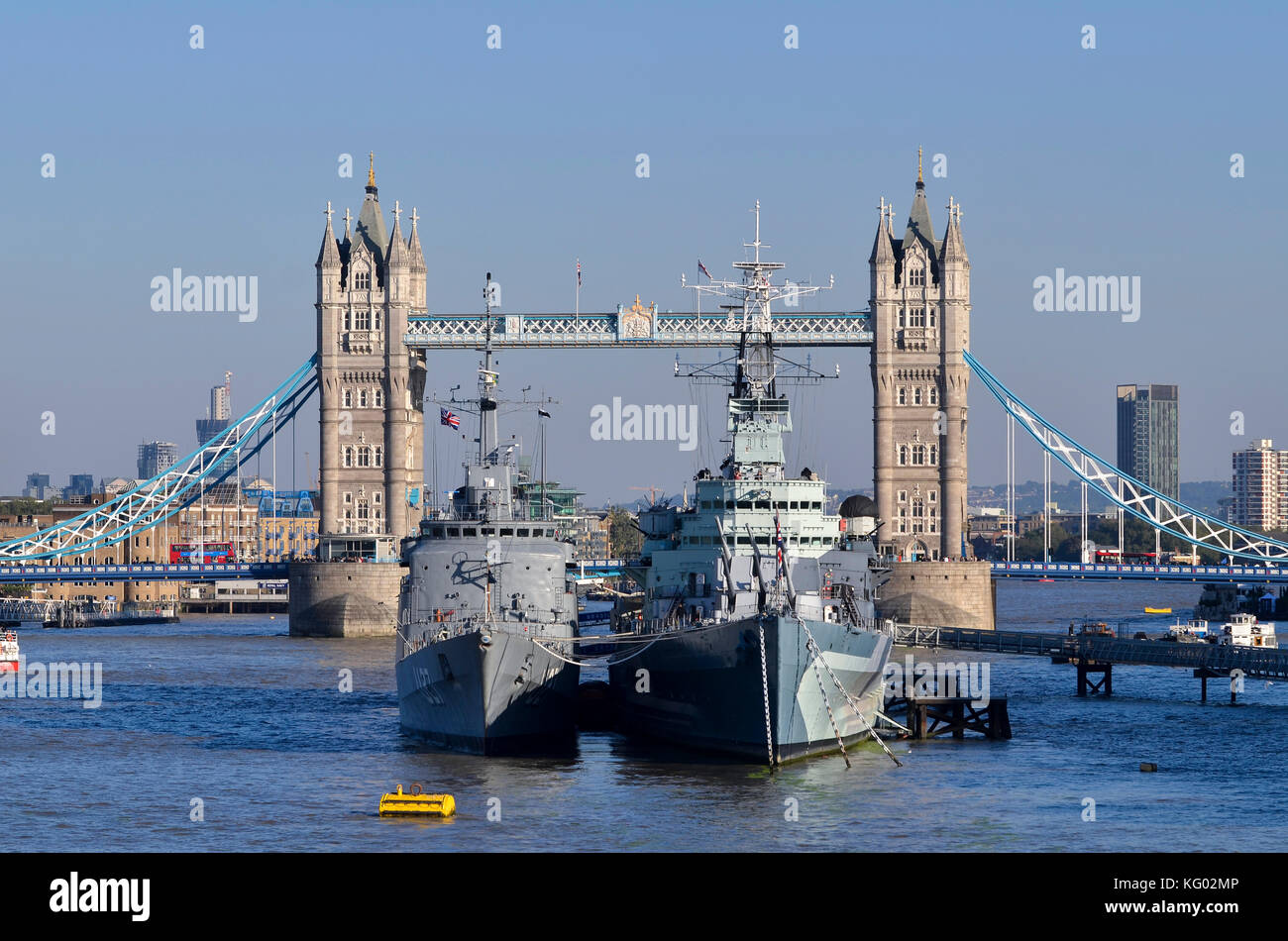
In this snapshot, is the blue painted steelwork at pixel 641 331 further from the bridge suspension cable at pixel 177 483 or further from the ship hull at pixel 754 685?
the ship hull at pixel 754 685

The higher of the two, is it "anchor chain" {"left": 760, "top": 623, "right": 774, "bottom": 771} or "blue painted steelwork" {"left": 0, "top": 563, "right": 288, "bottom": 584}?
"blue painted steelwork" {"left": 0, "top": 563, "right": 288, "bottom": 584}

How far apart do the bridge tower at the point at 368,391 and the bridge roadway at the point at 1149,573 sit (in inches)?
1627

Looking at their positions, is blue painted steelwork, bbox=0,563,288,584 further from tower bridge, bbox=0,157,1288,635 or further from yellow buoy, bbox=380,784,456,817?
yellow buoy, bbox=380,784,456,817

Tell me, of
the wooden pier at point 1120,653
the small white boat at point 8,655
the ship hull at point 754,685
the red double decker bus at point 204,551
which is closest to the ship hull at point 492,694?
the ship hull at point 754,685

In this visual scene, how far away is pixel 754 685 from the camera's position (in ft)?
153

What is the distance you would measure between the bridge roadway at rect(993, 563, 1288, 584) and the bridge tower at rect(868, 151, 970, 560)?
6.03 m

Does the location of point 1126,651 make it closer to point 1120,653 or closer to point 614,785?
point 1120,653

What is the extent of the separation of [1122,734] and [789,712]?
1597 cm

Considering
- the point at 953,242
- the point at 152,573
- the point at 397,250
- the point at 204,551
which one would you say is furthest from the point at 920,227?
the point at 204,551

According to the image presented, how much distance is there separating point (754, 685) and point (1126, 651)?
31.5 meters

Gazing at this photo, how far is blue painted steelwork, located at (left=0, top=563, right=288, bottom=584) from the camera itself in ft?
412

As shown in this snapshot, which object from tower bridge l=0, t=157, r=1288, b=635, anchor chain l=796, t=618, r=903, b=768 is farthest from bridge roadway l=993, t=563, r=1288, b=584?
anchor chain l=796, t=618, r=903, b=768

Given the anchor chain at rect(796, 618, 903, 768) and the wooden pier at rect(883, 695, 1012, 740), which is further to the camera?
the wooden pier at rect(883, 695, 1012, 740)
